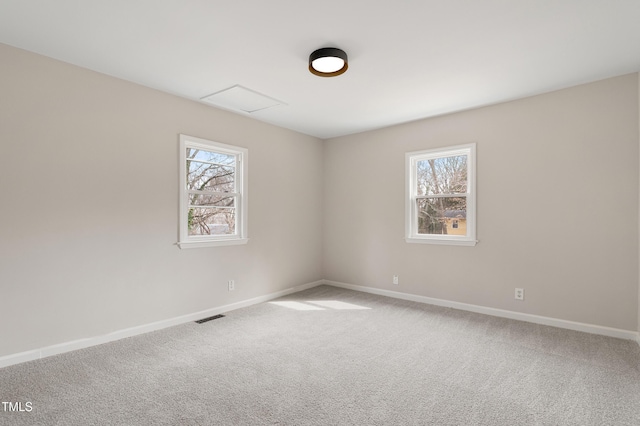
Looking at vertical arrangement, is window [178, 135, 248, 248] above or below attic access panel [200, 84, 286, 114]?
below

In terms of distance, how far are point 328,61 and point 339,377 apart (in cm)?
255

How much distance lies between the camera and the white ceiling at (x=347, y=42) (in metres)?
2.20

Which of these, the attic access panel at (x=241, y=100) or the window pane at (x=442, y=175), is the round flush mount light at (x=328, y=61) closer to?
the attic access panel at (x=241, y=100)

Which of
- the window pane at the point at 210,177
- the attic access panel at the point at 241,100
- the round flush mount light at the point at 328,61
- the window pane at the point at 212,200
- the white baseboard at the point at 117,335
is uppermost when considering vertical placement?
the attic access panel at the point at 241,100

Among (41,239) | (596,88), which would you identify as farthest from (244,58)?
(596,88)

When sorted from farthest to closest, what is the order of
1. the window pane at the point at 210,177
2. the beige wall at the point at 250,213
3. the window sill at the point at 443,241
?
the window sill at the point at 443,241 → the window pane at the point at 210,177 → the beige wall at the point at 250,213

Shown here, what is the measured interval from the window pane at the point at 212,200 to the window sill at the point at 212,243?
18.5 inches

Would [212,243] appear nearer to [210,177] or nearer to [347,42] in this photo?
[210,177]

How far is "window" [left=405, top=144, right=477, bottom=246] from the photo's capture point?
4238 millimetres

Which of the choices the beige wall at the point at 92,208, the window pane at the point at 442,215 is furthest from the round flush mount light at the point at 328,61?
Answer: the window pane at the point at 442,215

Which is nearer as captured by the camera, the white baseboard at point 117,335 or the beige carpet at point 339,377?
the beige carpet at point 339,377

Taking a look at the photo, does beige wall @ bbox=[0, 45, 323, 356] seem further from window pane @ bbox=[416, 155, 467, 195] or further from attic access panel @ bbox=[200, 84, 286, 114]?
window pane @ bbox=[416, 155, 467, 195]

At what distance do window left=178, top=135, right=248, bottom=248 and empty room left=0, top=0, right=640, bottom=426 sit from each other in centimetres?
3

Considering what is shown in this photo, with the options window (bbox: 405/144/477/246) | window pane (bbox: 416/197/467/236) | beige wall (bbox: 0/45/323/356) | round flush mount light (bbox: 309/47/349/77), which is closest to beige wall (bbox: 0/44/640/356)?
beige wall (bbox: 0/45/323/356)
